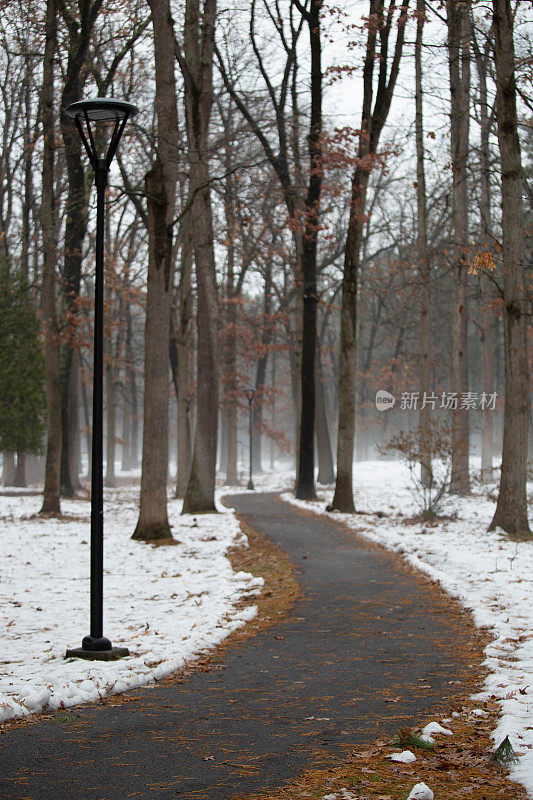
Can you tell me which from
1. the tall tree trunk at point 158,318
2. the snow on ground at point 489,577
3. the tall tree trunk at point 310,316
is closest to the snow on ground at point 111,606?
the tall tree trunk at point 158,318

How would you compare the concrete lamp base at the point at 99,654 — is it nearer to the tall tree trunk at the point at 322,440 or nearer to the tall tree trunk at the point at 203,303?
the tall tree trunk at the point at 203,303

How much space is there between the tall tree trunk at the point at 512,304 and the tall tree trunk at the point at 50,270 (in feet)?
27.9

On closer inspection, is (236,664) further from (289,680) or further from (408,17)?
(408,17)

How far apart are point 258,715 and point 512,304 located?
940 centimetres

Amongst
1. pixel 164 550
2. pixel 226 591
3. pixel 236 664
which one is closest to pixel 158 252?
pixel 164 550

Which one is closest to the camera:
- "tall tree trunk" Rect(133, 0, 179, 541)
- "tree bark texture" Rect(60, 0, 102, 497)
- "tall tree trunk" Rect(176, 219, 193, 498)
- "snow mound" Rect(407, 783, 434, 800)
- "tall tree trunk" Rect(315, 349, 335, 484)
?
"snow mound" Rect(407, 783, 434, 800)

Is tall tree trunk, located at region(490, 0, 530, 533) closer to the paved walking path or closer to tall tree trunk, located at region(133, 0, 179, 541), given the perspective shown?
the paved walking path

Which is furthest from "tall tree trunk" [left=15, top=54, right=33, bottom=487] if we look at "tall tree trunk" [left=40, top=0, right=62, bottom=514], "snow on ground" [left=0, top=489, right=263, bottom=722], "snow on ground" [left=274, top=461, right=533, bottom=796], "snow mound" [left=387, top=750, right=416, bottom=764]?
"snow mound" [left=387, top=750, right=416, bottom=764]

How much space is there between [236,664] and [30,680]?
1.53 meters

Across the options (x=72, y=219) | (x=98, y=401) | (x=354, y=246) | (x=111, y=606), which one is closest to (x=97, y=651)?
(x=98, y=401)

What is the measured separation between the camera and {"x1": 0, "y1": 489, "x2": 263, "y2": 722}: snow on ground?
5.54 m

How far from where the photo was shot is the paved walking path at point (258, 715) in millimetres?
3842

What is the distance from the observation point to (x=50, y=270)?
17.0 m

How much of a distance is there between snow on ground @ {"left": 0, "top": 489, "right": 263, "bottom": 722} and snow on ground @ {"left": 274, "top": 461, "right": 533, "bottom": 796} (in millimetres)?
2230
